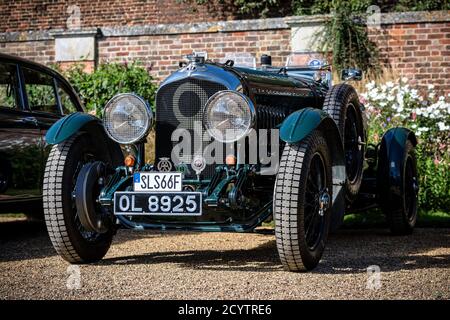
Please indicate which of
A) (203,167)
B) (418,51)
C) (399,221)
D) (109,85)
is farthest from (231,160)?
(418,51)

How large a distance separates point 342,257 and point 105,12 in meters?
11.5

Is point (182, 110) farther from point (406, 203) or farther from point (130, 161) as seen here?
point (406, 203)

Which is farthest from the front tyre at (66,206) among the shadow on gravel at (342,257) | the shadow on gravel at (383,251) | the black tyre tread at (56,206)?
the shadow on gravel at (383,251)

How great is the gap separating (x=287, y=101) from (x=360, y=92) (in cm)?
427

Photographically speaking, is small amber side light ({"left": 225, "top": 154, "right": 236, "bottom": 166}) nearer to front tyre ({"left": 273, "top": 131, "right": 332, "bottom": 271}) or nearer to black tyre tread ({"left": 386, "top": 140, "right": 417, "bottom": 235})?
front tyre ({"left": 273, "top": 131, "right": 332, "bottom": 271})

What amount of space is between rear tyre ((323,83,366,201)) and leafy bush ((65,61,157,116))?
4.69 meters

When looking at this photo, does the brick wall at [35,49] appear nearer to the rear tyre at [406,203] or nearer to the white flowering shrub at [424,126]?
the white flowering shrub at [424,126]

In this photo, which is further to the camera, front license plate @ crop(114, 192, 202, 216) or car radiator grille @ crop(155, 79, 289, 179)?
car radiator grille @ crop(155, 79, 289, 179)

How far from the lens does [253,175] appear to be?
16.9 ft

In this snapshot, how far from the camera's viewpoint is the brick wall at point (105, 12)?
14828mm

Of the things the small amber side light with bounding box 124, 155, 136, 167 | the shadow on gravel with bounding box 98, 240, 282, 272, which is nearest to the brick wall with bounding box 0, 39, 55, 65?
the shadow on gravel with bounding box 98, 240, 282, 272

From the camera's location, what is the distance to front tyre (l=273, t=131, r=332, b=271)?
4648mm

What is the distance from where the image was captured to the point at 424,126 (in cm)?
869
